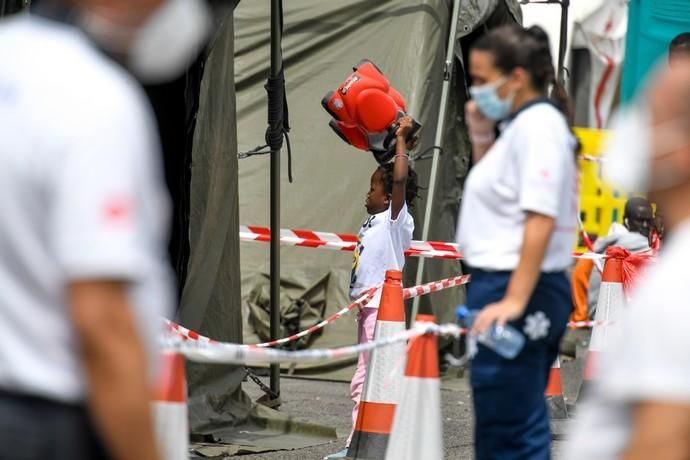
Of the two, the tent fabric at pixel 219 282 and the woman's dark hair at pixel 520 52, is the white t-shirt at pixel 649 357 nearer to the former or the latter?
the woman's dark hair at pixel 520 52

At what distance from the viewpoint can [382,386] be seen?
6414 mm

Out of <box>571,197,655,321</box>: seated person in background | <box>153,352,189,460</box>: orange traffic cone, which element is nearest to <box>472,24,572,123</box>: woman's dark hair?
<box>153,352,189,460</box>: orange traffic cone

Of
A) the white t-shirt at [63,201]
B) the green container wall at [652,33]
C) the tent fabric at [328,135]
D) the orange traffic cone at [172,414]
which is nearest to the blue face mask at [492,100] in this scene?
the orange traffic cone at [172,414]

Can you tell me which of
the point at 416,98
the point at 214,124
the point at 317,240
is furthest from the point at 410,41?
the point at 214,124

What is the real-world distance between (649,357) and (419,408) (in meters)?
3.25

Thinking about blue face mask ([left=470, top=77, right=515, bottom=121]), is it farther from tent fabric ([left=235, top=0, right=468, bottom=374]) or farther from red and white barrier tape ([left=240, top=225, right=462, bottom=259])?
tent fabric ([left=235, top=0, right=468, bottom=374])

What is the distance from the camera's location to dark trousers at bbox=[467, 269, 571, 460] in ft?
14.1

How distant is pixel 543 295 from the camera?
4367 millimetres

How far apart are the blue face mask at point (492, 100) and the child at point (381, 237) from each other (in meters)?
2.97

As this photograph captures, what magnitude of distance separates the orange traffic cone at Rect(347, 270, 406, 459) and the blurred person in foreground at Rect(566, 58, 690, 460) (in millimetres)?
3998

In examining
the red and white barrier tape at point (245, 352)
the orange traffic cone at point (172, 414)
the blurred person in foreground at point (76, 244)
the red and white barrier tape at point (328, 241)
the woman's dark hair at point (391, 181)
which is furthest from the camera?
the red and white barrier tape at point (328, 241)

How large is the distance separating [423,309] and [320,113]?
1670 mm

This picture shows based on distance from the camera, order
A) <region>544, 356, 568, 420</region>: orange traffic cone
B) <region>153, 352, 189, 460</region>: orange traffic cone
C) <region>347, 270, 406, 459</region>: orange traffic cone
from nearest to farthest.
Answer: <region>153, 352, 189, 460</region>: orange traffic cone < <region>347, 270, 406, 459</region>: orange traffic cone < <region>544, 356, 568, 420</region>: orange traffic cone

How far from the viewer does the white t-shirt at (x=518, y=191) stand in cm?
428
